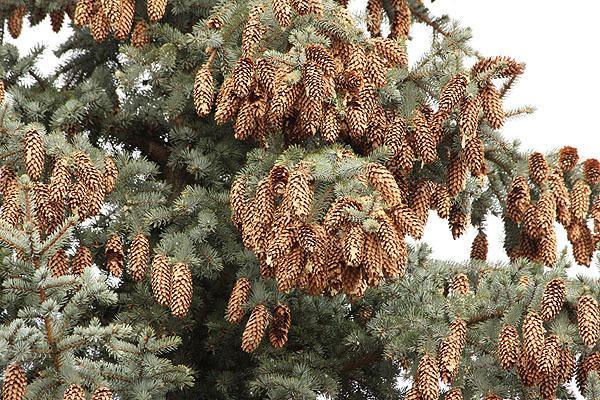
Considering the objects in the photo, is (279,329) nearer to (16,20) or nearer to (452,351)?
(452,351)

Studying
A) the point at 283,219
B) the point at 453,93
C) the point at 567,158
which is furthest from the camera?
the point at 567,158

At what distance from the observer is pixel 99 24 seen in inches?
282

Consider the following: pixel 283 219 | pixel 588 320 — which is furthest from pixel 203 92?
pixel 588 320

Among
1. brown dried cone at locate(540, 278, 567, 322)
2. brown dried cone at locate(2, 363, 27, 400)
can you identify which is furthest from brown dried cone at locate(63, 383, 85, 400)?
brown dried cone at locate(540, 278, 567, 322)

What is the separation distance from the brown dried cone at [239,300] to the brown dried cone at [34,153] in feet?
4.15

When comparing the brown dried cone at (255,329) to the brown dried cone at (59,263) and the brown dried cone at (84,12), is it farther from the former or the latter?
the brown dried cone at (84,12)

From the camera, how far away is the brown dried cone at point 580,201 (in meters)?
7.18

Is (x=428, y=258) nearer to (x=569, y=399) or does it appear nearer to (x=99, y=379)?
(x=569, y=399)

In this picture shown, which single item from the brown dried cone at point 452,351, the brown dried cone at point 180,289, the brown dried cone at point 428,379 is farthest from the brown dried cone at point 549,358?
the brown dried cone at point 180,289

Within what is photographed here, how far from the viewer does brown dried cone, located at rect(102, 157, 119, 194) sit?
6617mm

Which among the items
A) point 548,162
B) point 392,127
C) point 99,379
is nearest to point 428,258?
point 548,162

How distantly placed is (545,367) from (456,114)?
4.92 feet

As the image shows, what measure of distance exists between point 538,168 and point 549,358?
137 cm

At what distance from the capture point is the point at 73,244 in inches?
279
